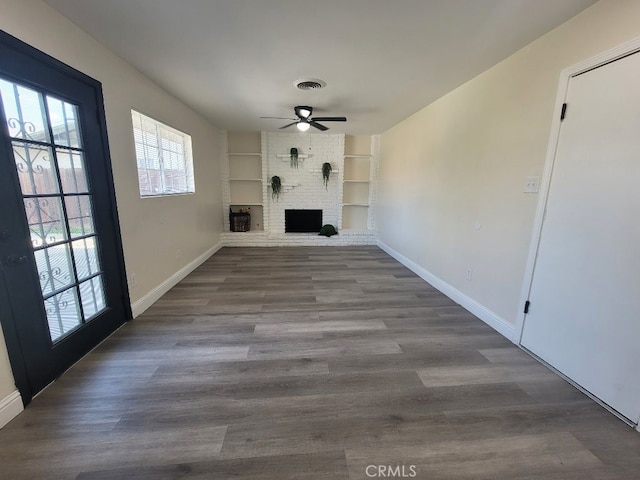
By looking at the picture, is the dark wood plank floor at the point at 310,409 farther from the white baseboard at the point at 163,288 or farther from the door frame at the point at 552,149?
the door frame at the point at 552,149

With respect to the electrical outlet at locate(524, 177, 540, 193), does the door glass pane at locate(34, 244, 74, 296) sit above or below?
below

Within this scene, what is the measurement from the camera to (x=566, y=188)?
192cm

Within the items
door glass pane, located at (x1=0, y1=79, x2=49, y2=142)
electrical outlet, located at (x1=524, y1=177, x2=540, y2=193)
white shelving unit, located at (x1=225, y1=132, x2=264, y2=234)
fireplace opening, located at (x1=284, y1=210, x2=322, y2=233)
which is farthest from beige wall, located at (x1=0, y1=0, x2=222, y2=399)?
electrical outlet, located at (x1=524, y1=177, x2=540, y2=193)

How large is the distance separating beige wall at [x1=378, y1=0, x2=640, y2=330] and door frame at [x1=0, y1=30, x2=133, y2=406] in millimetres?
3549

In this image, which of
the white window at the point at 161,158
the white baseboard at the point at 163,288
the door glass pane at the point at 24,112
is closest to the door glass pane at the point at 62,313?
the white baseboard at the point at 163,288

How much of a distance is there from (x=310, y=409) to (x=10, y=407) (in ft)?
5.60

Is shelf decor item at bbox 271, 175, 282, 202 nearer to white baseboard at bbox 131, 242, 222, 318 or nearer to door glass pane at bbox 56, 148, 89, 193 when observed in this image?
white baseboard at bbox 131, 242, 222, 318

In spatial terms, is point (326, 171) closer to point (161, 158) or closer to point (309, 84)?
point (309, 84)

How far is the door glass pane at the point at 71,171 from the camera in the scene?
194 centimetres

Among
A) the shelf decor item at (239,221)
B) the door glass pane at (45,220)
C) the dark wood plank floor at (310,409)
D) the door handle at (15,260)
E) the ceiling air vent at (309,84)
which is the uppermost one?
the ceiling air vent at (309,84)

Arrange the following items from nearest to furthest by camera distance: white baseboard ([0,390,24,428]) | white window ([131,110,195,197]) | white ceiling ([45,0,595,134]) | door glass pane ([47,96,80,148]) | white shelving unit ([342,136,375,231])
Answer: white baseboard ([0,390,24,428])
white ceiling ([45,0,595,134])
door glass pane ([47,96,80,148])
white window ([131,110,195,197])
white shelving unit ([342,136,375,231])

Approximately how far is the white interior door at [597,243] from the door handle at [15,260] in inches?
141

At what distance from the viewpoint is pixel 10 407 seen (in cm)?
152

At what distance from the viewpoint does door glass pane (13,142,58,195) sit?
163 cm
